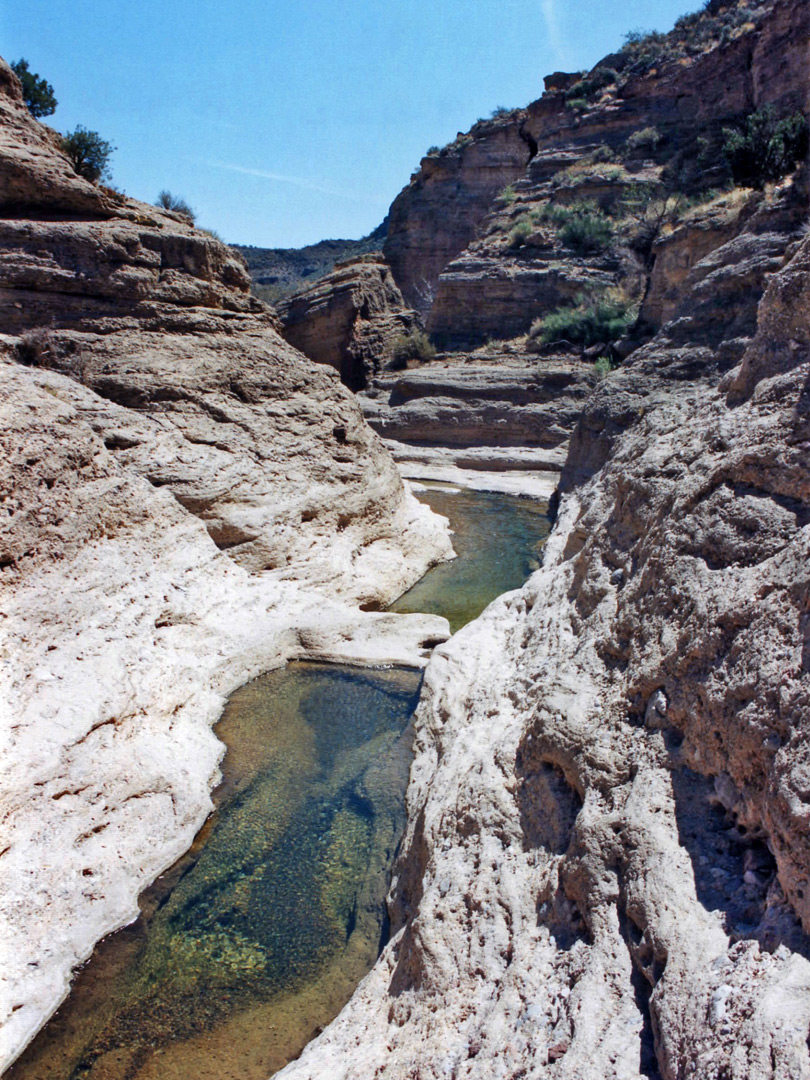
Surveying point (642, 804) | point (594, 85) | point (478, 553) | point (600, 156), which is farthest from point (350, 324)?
point (642, 804)

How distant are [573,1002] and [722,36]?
34.4 metres

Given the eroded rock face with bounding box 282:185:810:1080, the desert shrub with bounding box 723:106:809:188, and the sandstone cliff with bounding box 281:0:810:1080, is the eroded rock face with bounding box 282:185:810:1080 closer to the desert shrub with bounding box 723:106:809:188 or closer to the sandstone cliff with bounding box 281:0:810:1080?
the sandstone cliff with bounding box 281:0:810:1080

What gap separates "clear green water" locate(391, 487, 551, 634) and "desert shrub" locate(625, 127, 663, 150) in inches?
708

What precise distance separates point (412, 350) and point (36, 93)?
12.8 metres

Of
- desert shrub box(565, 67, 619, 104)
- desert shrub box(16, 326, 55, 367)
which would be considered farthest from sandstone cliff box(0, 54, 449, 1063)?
desert shrub box(565, 67, 619, 104)

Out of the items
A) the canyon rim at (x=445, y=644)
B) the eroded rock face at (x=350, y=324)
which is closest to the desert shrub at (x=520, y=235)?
the eroded rock face at (x=350, y=324)

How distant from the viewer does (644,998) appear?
2.43 meters

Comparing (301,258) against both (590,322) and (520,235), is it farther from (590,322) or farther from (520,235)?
(590,322)

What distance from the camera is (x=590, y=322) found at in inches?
864

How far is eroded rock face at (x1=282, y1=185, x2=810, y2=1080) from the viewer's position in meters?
2.22

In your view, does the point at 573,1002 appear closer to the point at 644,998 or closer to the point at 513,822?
the point at 644,998

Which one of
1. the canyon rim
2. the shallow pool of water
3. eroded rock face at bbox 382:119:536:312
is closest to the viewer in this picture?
the canyon rim

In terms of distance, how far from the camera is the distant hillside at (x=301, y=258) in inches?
2173

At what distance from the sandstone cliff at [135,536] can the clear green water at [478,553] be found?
0.44 metres
